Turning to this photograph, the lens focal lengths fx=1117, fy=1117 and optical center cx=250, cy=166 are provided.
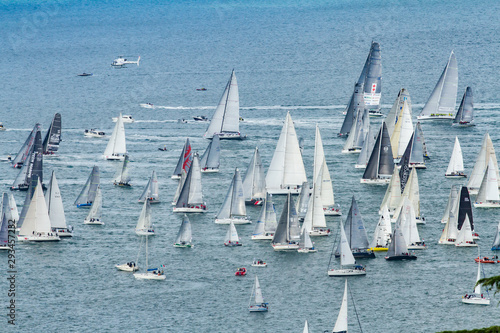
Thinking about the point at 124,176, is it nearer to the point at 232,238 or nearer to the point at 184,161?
the point at 184,161

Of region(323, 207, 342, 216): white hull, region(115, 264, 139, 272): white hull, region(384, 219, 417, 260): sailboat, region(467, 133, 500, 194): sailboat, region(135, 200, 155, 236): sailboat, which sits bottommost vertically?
region(115, 264, 139, 272): white hull

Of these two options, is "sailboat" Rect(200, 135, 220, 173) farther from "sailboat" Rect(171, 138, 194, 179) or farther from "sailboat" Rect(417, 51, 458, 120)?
"sailboat" Rect(417, 51, 458, 120)

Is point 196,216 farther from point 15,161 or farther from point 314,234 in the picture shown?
point 15,161

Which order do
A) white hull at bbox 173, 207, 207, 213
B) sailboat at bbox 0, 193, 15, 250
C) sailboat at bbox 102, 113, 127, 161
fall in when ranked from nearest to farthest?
sailboat at bbox 0, 193, 15, 250, white hull at bbox 173, 207, 207, 213, sailboat at bbox 102, 113, 127, 161

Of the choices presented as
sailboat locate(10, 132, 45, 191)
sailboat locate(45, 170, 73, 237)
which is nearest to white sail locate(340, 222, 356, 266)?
sailboat locate(45, 170, 73, 237)

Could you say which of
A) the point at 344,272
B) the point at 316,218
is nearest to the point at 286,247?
the point at 316,218

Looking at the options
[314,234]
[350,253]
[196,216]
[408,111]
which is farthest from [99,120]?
[350,253]

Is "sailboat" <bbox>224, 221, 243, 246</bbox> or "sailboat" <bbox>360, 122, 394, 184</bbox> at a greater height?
"sailboat" <bbox>360, 122, 394, 184</bbox>
